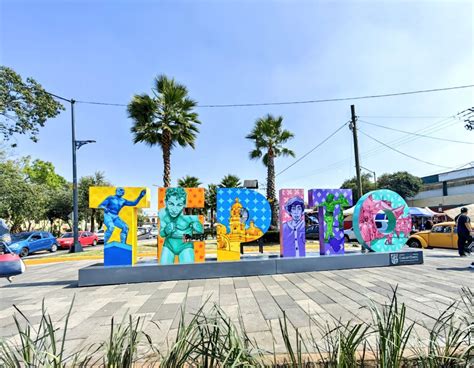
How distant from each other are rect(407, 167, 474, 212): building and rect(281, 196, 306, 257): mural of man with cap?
38.7 meters

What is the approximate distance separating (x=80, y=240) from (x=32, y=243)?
4.88 meters

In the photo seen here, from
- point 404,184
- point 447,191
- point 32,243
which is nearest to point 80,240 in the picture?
point 32,243

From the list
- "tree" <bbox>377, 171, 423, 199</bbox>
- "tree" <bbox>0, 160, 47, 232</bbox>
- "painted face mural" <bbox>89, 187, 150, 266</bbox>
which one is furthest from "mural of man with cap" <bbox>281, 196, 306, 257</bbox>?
"tree" <bbox>377, 171, 423, 199</bbox>

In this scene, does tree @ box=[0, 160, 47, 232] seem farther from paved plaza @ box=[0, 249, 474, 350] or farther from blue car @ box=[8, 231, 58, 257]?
paved plaza @ box=[0, 249, 474, 350]

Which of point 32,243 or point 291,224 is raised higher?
point 291,224

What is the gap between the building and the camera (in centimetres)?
4050

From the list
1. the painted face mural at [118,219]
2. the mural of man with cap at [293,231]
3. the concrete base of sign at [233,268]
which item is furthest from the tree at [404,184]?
the painted face mural at [118,219]

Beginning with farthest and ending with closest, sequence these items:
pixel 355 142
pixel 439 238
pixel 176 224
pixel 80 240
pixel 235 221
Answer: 1. pixel 80 240
2. pixel 355 142
3. pixel 439 238
4. pixel 235 221
5. pixel 176 224

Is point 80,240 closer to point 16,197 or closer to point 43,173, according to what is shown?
point 16,197

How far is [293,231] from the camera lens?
8.59 m

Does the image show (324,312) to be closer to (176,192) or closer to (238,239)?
(238,239)

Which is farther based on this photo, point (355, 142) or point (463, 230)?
point (355, 142)

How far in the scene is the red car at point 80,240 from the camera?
70.6ft

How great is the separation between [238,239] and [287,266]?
1648 mm
